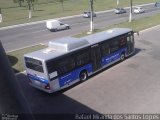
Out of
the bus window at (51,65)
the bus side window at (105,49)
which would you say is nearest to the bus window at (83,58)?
the bus side window at (105,49)

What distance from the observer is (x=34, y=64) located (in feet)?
48.5

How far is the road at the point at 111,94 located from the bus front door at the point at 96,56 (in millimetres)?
765

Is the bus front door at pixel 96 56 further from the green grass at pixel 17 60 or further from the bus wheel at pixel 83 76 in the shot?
the green grass at pixel 17 60

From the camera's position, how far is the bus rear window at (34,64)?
1437 cm

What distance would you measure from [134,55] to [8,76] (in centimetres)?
2001

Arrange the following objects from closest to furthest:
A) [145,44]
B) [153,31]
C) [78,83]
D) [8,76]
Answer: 1. [8,76]
2. [78,83]
3. [145,44]
4. [153,31]

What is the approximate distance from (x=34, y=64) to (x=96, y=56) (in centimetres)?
518

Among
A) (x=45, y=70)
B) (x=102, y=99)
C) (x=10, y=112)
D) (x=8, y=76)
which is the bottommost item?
(x=102, y=99)

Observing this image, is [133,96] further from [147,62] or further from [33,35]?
[33,35]

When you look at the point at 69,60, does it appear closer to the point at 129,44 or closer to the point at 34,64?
the point at 34,64

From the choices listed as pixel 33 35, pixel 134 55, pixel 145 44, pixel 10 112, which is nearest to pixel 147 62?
pixel 134 55

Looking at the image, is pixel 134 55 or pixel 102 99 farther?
pixel 134 55

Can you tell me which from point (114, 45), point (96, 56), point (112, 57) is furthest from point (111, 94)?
point (114, 45)

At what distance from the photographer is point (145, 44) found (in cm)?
2620
